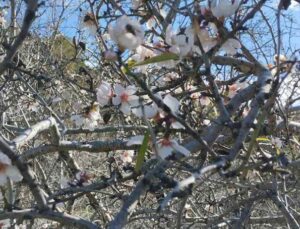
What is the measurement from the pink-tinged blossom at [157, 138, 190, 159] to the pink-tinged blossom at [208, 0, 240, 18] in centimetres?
36

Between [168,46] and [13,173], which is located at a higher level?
[168,46]

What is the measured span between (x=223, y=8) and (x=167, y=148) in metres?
0.40

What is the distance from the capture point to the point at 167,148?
1.26 meters

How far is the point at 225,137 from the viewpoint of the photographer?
80.7 inches

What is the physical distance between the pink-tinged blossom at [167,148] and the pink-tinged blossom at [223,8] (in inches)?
14.2

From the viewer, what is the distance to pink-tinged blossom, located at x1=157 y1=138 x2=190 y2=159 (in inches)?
49.2

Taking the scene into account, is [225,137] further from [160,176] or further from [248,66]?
[160,176]

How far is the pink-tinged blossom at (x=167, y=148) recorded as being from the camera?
1249 millimetres

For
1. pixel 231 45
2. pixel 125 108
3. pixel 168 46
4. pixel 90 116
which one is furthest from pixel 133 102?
pixel 90 116

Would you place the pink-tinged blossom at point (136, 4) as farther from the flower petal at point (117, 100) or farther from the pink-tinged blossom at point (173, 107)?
the pink-tinged blossom at point (173, 107)

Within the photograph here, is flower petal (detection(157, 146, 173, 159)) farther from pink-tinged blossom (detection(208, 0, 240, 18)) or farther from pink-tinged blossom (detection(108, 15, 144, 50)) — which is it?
pink-tinged blossom (detection(208, 0, 240, 18))

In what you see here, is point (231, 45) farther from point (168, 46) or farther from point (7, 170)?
point (7, 170)

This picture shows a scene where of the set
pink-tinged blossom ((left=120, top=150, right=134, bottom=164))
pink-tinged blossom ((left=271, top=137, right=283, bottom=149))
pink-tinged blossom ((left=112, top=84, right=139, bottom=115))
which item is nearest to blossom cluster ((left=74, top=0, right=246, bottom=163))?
pink-tinged blossom ((left=112, top=84, right=139, bottom=115))

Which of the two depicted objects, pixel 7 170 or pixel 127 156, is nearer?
pixel 7 170
